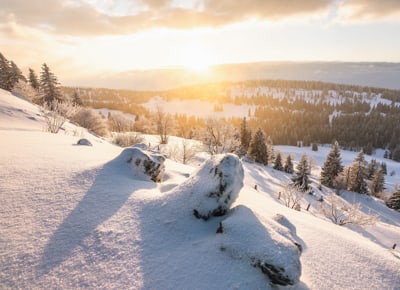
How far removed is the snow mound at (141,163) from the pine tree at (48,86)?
42.9 m

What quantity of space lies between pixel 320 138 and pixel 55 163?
5767 inches

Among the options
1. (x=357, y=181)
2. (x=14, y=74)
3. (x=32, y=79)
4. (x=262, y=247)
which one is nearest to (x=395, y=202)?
(x=357, y=181)

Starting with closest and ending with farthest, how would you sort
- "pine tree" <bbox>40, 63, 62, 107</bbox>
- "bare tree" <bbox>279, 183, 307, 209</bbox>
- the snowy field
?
the snowy field < "bare tree" <bbox>279, 183, 307, 209</bbox> < "pine tree" <bbox>40, 63, 62, 107</bbox>

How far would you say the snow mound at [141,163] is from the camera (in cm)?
990

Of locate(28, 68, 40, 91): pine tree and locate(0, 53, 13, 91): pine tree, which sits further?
locate(28, 68, 40, 91): pine tree

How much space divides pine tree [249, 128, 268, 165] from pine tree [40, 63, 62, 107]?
48231mm

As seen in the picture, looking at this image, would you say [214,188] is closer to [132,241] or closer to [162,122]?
[132,241]

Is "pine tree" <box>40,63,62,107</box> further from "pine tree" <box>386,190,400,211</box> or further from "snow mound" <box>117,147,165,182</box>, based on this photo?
"pine tree" <box>386,190,400,211</box>

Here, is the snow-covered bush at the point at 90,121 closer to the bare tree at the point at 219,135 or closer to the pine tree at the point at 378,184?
the bare tree at the point at 219,135

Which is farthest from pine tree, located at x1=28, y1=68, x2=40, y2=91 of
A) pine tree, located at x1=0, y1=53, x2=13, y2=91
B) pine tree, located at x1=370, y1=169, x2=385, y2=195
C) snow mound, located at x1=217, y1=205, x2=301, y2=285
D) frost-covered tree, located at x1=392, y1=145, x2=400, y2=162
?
frost-covered tree, located at x1=392, y1=145, x2=400, y2=162

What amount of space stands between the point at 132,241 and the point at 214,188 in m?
3.07

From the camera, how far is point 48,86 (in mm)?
43125

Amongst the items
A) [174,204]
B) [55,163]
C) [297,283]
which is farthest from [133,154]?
[297,283]

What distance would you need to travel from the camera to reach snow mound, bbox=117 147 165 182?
32.5 ft
